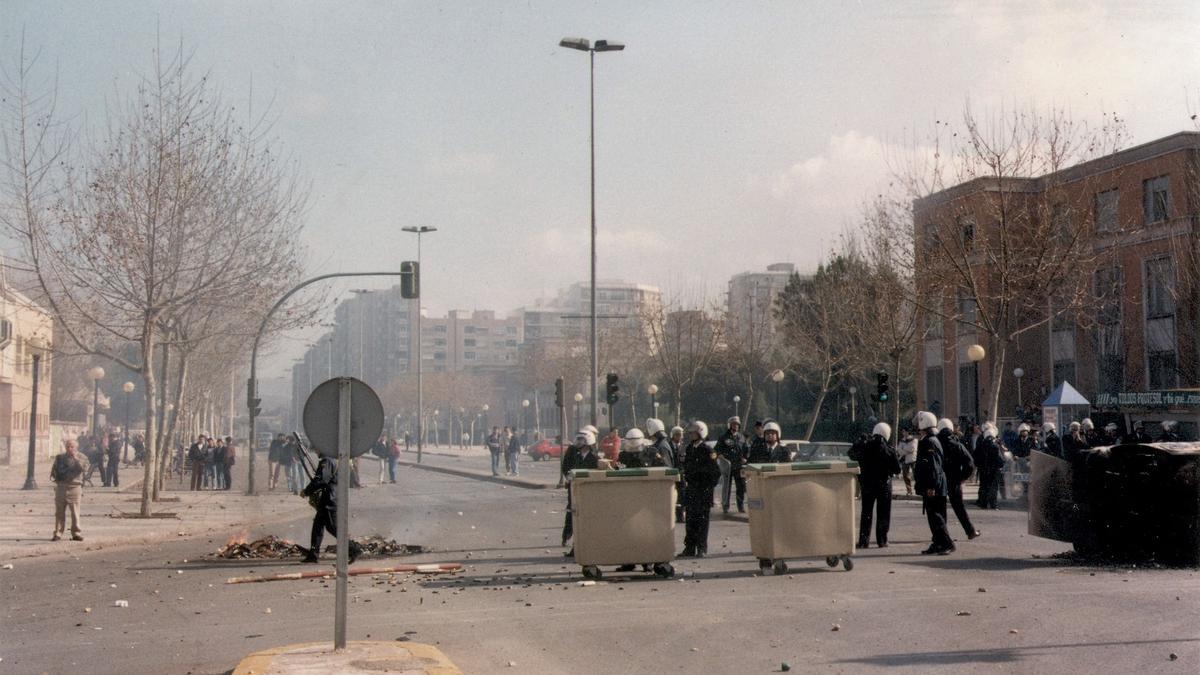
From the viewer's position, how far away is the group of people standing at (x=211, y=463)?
3534 centimetres

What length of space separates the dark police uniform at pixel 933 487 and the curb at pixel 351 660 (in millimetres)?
7406

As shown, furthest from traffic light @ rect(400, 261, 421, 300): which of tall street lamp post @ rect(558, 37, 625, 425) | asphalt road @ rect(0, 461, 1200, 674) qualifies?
asphalt road @ rect(0, 461, 1200, 674)

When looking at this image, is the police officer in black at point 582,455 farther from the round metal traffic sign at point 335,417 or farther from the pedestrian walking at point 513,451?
the pedestrian walking at point 513,451

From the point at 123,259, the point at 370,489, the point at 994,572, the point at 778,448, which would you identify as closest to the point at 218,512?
the point at 123,259

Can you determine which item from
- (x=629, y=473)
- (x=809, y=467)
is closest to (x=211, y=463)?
(x=629, y=473)

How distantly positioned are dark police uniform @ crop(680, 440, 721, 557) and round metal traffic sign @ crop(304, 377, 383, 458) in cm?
655

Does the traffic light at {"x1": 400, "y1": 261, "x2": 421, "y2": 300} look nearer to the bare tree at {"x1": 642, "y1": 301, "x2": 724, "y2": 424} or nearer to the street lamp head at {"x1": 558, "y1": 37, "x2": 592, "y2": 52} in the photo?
the street lamp head at {"x1": 558, "y1": 37, "x2": 592, "y2": 52}

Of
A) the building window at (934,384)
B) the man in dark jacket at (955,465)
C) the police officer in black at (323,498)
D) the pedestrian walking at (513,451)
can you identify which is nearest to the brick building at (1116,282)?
the building window at (934,384)

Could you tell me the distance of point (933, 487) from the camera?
1353 cm

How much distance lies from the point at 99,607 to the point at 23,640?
1904 millimetres

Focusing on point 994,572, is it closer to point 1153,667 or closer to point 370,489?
point 1153,667

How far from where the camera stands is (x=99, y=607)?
10914mm

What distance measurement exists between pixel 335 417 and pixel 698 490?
6763 millimetres

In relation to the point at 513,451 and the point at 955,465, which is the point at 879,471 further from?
the point at 513,451
